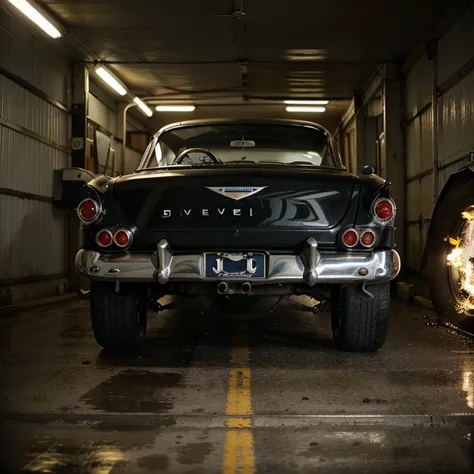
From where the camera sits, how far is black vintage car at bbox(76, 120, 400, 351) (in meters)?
4.37

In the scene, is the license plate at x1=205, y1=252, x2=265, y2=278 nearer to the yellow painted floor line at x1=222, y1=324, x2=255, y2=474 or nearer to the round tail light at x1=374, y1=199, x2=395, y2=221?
the yellow painted floor line at x1=222, y1=324, x2=255, y2=474

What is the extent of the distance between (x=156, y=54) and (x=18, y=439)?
9031 millimetres

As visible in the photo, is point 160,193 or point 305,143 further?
point 305,143

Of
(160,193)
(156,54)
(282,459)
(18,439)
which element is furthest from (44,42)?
(282,459)

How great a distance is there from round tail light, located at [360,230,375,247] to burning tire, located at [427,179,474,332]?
6.08 ft

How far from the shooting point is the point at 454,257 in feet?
20.1

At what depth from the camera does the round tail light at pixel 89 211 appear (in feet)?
14.8

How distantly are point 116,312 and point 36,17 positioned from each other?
18.6 ft

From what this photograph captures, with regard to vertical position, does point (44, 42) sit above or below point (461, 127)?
above

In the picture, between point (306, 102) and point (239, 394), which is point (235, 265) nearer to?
point (239, 394)

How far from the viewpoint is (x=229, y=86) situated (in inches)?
522

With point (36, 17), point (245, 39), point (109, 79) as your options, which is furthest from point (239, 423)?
point (109, 79)

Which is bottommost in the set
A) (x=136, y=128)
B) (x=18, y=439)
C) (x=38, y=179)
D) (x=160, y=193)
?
(x=18, y=439)

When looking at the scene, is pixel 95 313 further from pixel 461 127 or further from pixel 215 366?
pixel 461 127
